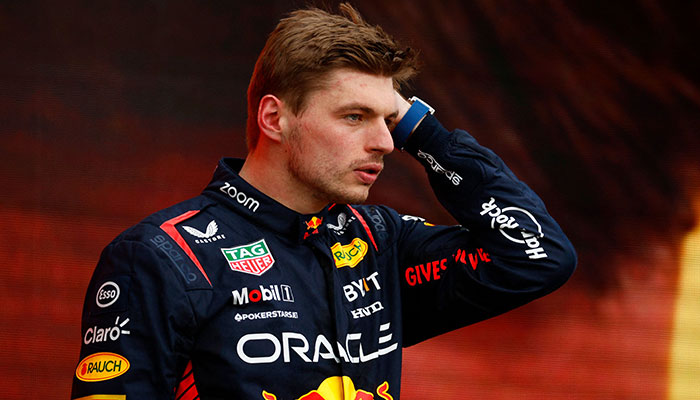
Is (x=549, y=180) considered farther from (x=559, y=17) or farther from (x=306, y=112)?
(x=306, y=112)

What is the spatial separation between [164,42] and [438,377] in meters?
1.55

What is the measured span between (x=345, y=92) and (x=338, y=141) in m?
0.10

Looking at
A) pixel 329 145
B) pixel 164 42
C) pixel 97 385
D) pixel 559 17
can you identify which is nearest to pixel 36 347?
pixel 164 42

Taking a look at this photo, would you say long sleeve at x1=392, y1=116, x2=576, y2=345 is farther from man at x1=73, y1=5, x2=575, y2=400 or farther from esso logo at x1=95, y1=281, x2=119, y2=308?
esso logo at x1=95, y1=281, x2=119, y2=308

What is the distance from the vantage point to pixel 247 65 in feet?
8.41

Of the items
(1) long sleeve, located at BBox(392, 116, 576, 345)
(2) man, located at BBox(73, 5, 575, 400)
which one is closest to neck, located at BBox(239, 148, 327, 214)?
(2) man, located at BBox(73, 5, 575, 400)

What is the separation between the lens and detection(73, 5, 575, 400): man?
3.98 feet

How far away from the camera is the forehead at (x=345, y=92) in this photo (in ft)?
4.62

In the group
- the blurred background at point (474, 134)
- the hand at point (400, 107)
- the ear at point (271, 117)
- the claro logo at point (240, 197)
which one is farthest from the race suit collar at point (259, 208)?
the blurred background at point (474, 134)

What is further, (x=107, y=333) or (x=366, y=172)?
(x=366, y=172)

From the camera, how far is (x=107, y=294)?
122 centimetres

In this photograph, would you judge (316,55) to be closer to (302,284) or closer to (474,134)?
(302,284)

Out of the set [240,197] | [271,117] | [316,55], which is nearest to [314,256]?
[240,197]

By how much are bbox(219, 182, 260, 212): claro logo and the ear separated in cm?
13
